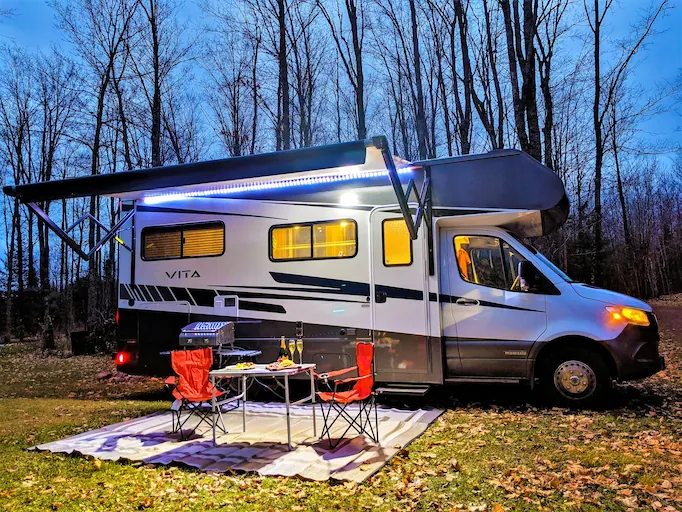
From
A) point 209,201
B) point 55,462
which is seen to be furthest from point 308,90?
point 55,462

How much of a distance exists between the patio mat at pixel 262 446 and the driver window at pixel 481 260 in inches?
69.4

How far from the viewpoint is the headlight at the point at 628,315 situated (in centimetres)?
632

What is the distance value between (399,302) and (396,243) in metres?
0.77

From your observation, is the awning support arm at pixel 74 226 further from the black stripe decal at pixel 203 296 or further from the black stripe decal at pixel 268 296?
the black stripe decal at pixel 268 296

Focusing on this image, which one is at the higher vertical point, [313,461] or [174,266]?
[174,266]

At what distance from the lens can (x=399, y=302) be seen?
22.5 ft

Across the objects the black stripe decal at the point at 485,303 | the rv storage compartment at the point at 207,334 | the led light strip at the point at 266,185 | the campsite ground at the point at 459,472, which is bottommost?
the campsite ground at the point at 459,472

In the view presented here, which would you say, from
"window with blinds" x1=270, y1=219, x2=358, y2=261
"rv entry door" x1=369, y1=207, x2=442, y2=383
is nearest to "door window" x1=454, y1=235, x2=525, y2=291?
"rv entry door" x1=369, y1=207, x2=442, y2=383

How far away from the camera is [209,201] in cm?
774

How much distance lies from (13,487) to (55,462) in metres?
0.61

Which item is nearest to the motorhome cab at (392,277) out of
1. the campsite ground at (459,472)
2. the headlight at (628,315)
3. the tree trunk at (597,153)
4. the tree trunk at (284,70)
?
the headlight at (628,315)

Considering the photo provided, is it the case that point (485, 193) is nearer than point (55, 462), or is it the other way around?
point (55, 462)

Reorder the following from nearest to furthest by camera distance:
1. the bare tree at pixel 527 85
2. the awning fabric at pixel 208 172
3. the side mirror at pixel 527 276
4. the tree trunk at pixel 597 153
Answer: the awning fabric at pixel 208 172 < the side mirror at pixel 527 276 < the bare tree at pixel 527 85 < the tree trunk at pixel 597 153

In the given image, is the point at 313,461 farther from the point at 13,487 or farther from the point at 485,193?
the point at 485,193
